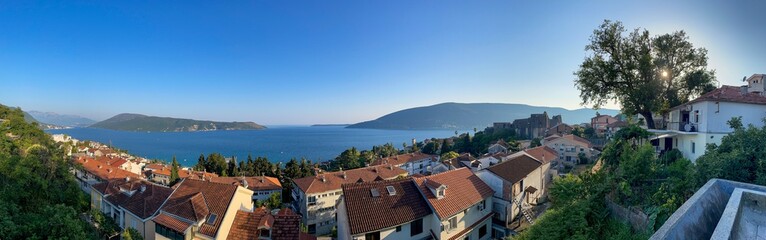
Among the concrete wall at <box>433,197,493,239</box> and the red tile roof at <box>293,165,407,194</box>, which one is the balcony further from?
the red tile roof at <box>293,165,407,194</box>

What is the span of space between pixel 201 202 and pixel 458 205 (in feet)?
44.2

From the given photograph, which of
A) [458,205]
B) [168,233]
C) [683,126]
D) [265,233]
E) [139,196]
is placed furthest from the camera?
[139,196]

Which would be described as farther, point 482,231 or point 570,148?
point 570,148

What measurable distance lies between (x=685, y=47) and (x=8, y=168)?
34.0 meters

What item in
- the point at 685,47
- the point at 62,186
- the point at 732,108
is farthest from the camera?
the point at 62,186

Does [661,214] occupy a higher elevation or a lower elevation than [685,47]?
lower

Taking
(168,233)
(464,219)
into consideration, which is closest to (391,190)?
(464,219)

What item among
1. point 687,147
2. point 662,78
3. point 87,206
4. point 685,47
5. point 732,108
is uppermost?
point 685,47

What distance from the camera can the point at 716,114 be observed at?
1291 cm

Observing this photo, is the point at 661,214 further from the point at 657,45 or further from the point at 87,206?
the point at 87,206

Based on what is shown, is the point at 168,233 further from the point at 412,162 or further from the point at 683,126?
the point at 412,162

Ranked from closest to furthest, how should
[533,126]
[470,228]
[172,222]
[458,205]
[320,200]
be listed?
1. [172,222]
2. [458,205]
3. [470,228]
4. [320,200]
5. [533,126]

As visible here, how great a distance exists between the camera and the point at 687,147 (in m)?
14.6

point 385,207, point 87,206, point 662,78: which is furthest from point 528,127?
point 87,206
